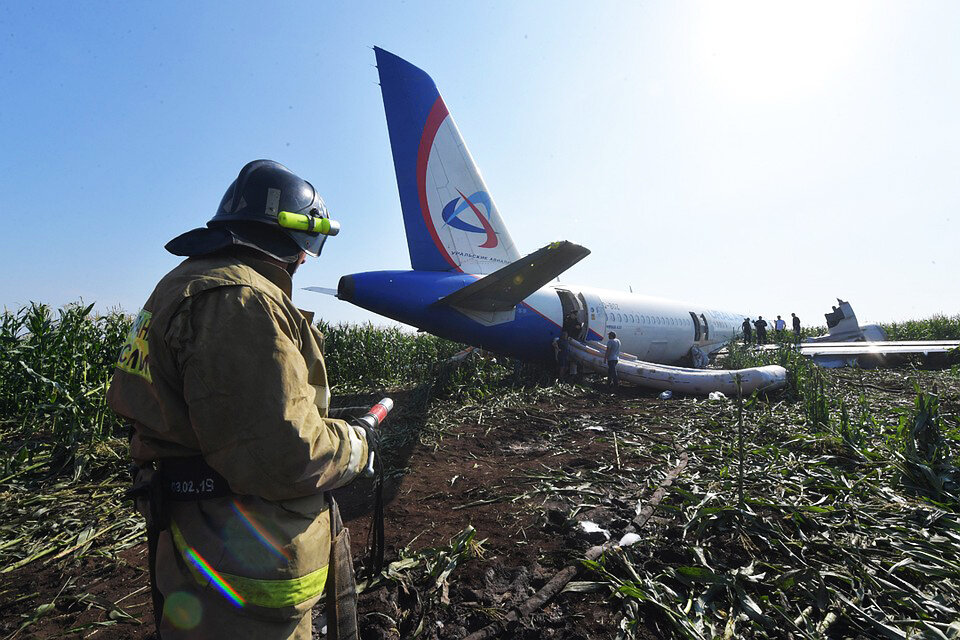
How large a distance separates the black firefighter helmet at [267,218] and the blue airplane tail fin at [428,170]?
8.51 meters

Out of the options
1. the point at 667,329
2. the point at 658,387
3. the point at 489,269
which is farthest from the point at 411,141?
the point at 667,329

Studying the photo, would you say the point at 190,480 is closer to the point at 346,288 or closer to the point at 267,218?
the point at 267,218

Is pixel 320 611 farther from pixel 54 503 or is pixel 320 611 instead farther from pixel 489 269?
pixel 489 269

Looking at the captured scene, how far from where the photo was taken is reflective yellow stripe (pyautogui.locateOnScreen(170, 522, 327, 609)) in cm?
153

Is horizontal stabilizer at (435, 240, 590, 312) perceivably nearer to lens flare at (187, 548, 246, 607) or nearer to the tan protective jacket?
the tan protective jacket

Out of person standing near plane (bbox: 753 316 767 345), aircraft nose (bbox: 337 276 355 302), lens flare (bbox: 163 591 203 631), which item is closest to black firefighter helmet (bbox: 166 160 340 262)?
lens flare (bbox: 163 591 203 631)

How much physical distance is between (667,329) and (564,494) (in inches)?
569

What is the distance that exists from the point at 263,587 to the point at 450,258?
32.1 feet

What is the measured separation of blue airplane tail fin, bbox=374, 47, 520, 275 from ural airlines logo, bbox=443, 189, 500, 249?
0.02 m

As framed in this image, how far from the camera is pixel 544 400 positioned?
35.4ft

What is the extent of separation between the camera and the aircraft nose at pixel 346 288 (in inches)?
369

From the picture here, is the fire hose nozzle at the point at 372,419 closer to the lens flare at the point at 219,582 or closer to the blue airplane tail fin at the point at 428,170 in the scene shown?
the lens flare at the point at 219,582

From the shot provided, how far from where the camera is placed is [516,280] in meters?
9.71

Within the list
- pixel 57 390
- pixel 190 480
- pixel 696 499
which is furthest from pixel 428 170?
pixel 190 480
